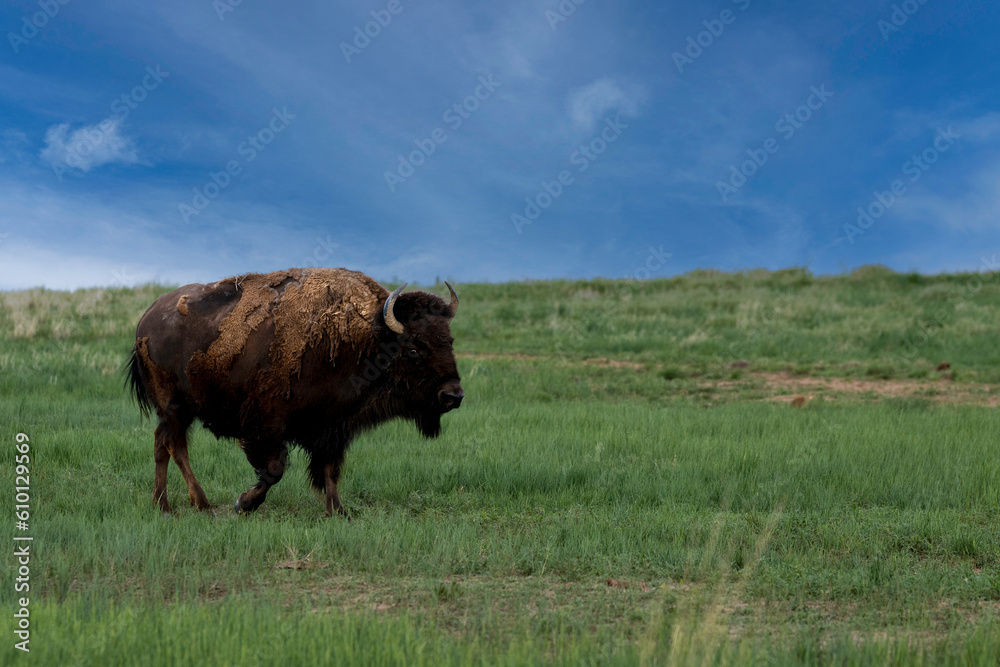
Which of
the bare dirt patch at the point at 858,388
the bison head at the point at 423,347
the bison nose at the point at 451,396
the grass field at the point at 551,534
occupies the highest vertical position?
the bare dirt patch at the point at 858,388

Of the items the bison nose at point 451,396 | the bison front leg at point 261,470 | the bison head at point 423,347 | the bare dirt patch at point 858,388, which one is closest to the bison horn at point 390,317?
the bison head at point 423,347

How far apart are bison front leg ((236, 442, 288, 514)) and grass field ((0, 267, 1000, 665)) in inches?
7.0

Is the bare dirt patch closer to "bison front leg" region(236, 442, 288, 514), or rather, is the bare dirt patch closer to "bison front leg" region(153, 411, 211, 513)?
"bison front leg" region(236, 442, 288, 514)

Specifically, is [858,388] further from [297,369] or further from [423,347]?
[297,369]

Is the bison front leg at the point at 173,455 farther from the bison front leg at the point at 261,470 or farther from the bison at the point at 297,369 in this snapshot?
the bison front leg at the point at 261,470

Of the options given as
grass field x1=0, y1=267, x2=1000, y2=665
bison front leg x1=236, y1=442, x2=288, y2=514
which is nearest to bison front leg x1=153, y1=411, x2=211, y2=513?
grass field x1=0, y1=267, x2=1000, y2=665

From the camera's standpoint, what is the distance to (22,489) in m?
7.00

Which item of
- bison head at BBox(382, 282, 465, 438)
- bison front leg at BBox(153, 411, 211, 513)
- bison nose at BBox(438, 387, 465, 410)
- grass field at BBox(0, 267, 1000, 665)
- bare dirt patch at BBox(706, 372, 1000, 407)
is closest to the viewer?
grass field at BBox(0, 267, 1000, 665)

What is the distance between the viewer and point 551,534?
560 cm

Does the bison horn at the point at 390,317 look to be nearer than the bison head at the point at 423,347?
Yes

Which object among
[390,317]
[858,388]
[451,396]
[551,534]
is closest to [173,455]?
[390,317]

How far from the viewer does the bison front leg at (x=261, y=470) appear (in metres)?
6.49

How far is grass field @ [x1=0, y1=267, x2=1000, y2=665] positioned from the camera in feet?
11.7

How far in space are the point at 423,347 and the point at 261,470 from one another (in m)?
1.87
